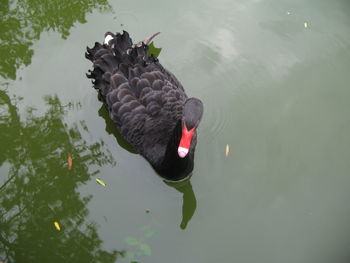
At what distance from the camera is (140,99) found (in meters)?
3.95

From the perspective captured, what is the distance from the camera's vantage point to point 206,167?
4.17 metres

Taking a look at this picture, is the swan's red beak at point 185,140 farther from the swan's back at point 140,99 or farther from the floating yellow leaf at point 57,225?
the floating yellow leaf at point 57,225

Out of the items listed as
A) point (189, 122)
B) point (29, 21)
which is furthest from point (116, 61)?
point (29, 21)

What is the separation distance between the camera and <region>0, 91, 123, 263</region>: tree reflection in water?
3664 millimetres

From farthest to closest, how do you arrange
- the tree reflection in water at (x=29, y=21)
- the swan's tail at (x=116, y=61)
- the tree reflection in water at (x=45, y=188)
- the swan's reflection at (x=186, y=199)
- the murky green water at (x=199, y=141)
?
the tree reflection in water at (x=29, y=21) → the swan's tail at (x=116, y=61) → the swan's reflection at (x=186, y=199) → the murky green water at (x=199, y=141) → the tree reflection in water at (x=45, y=188)

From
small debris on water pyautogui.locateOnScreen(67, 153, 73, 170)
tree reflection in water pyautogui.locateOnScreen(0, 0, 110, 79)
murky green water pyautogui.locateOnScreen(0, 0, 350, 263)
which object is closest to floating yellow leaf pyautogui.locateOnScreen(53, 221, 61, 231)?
murky green water pyautogui.locateOnScreen(0, 0, 350, 263)

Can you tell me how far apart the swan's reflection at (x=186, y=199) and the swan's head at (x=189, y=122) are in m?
0.92

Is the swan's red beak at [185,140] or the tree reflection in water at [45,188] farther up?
the swan's red beak at [185,140]

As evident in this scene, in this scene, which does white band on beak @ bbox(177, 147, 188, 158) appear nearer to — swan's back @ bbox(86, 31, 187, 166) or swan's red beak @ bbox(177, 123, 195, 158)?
swan's red beak @ bbox(177, 123, 195, 158)

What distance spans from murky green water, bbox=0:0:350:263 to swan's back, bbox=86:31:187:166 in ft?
1.18

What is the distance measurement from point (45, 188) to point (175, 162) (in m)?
1.30

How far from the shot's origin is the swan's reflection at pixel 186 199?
3.88 m

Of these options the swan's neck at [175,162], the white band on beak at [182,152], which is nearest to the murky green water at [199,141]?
the swan's neck at [175,162]

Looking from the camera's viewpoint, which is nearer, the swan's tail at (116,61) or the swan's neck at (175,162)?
the swan's neck at (175,162)
